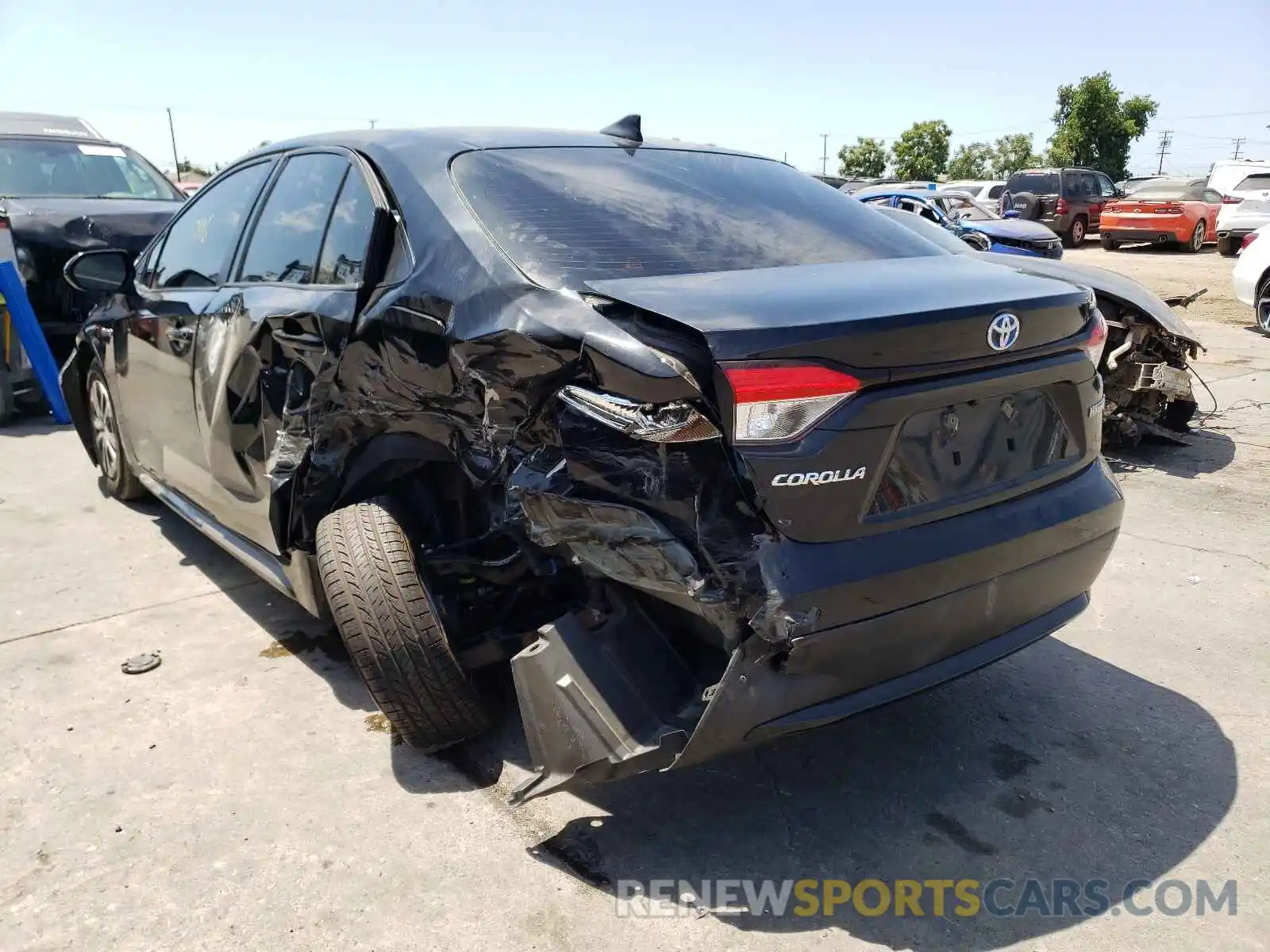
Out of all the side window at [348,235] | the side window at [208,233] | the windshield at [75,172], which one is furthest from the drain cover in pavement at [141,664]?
the windshield at [75,172]

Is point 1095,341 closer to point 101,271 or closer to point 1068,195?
point 101,271

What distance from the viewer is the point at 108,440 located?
205 inches

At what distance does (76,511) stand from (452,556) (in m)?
3.54

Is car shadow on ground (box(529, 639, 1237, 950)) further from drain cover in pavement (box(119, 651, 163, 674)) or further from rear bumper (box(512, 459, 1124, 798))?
drain cover in pavement (box(119, 651, 163, 674))

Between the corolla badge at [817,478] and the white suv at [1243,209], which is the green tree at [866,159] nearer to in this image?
the white suv at [1243,209]

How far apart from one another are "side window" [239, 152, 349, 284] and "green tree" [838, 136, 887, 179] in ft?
187

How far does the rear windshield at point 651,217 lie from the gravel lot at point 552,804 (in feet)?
4.46

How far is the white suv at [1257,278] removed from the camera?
10531 mm

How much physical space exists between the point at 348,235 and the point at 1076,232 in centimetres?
2519

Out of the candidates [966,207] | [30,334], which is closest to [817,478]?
[30,334]

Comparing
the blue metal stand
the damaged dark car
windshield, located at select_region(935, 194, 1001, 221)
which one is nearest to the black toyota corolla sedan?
the blue metal stand

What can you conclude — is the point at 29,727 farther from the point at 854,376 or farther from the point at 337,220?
the point at 854,376

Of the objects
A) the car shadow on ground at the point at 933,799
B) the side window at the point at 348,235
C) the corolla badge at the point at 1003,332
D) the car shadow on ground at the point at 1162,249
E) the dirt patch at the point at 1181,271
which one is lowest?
the car shadow on ground at the point at 1162,249

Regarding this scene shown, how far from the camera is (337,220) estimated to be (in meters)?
3.13
